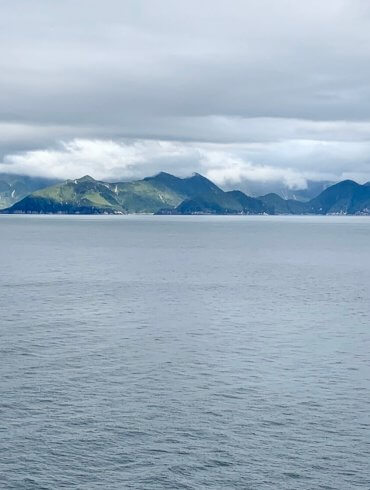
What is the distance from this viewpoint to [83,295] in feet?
530

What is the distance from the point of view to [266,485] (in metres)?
57.9

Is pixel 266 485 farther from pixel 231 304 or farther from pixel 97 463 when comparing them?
pixel 231 304

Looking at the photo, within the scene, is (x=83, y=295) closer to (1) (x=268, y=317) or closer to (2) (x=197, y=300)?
(2) (x=197, y=300)

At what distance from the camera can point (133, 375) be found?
88750mm

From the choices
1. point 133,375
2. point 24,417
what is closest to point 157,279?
point 133,375

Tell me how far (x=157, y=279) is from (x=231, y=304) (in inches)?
2106

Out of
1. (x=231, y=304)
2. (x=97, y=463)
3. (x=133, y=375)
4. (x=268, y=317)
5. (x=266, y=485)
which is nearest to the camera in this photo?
(x=266, y=485)

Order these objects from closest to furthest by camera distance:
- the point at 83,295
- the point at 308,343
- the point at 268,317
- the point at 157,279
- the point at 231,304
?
the point at 308,343 → the point at 268,317 → the point at 231,304 → the point at 83,295 → the point at 157,279

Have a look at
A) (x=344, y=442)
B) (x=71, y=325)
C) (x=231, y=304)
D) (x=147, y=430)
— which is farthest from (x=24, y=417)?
(x=231, y=304)

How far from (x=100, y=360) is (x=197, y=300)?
6241 cm

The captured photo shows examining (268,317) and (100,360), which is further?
(268,317)

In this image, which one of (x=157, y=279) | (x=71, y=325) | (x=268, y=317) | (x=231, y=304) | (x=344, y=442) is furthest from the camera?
(x=157, y=279)

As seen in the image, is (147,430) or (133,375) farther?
(133,375)

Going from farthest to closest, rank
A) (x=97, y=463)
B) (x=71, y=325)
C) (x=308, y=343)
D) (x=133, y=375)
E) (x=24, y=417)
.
Result: (x=71, y=325) → (x=308, y=343) → (x=133, y=375) → (x=24, y=417) → (x=97, y=463)
